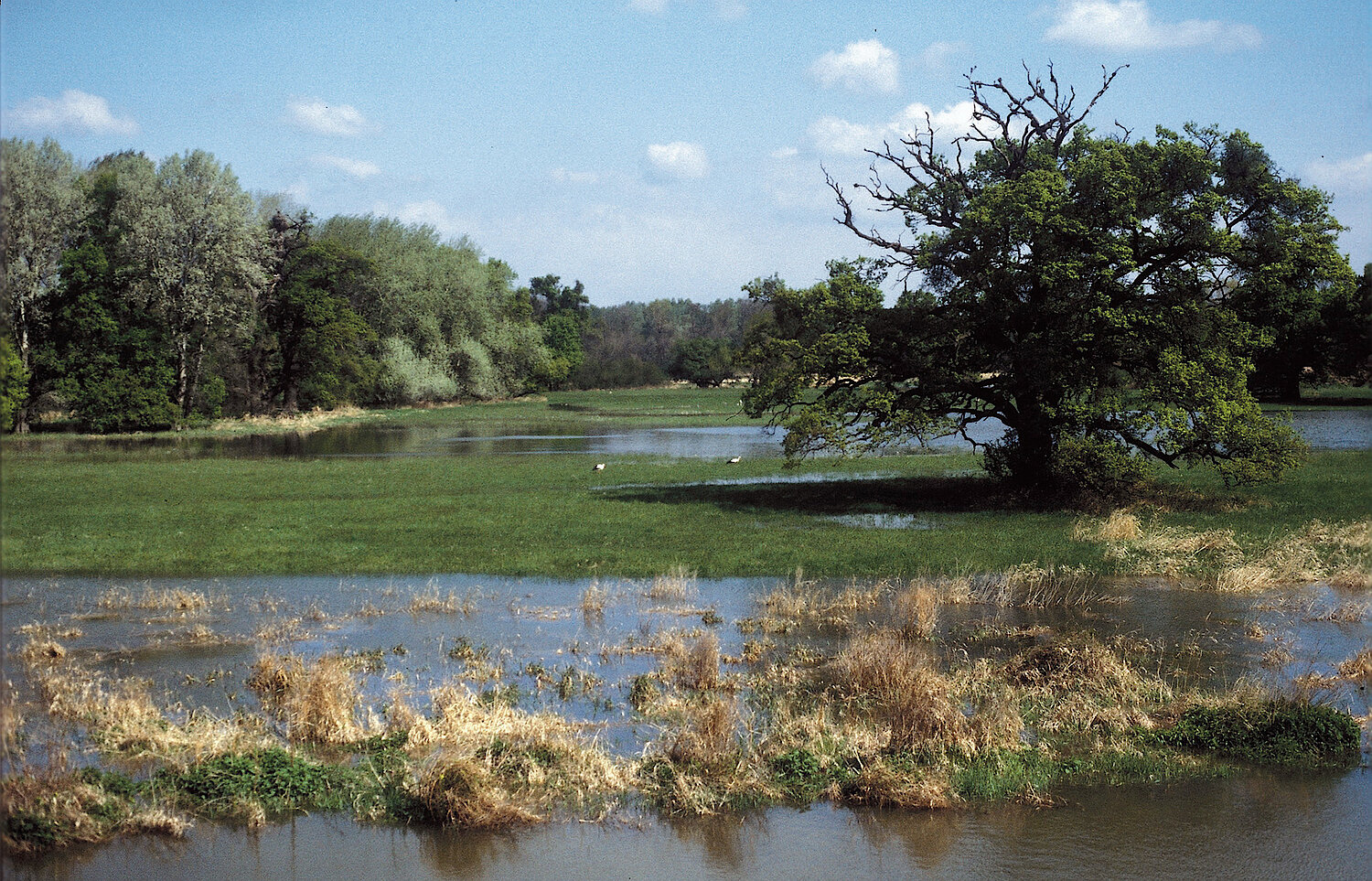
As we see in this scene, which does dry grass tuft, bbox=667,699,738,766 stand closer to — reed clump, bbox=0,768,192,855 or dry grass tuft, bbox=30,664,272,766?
dry grass tuft, bbox=30,664,272,766

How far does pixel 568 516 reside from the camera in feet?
98.6

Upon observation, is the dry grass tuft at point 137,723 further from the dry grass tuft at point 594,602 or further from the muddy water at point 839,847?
the dry grass tuft at point 594,602

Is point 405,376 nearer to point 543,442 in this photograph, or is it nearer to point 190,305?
point 190,305

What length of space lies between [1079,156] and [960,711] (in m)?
22.5

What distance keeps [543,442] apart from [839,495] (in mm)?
29055

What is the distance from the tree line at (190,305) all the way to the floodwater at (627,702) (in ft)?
120

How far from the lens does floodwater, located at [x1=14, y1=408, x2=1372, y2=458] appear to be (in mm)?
52250

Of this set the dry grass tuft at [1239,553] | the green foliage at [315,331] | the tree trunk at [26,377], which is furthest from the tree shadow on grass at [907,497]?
the green foliage at [315,331]

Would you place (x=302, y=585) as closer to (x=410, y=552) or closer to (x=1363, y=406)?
(x=410, y=552)

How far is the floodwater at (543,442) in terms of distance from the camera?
52.2 m

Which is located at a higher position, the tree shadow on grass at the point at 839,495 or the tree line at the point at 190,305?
the tree line at the point at 190,305

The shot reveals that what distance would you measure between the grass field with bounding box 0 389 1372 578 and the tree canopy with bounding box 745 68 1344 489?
2265 mm

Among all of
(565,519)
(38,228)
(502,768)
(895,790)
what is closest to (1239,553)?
(895,790)

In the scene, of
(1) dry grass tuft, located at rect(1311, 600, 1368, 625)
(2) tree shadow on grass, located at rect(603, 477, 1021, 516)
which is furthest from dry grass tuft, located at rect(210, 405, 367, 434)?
(1) dry grass tuft, located at rect(1311, 600, 1368, 625)
